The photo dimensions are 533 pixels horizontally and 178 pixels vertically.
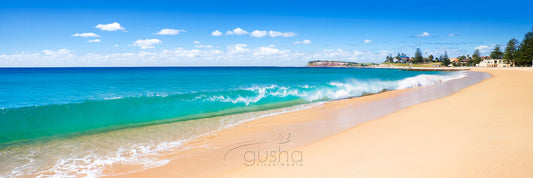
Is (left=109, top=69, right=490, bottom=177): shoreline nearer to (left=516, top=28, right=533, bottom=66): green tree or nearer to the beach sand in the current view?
the beach sand

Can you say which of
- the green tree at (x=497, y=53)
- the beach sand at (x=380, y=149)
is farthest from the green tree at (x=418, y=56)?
the beach sand at (x=380, y=149)

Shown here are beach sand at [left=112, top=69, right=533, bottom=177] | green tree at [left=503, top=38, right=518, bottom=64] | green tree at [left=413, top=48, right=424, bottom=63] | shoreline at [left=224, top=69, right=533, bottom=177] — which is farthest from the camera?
green tree at [left=413, top=48, right=424, bottom=63]

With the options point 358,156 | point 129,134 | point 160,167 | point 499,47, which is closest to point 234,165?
point 160,167

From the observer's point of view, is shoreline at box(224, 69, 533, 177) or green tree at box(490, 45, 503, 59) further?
green tree at box(490, 45, 503, 59)

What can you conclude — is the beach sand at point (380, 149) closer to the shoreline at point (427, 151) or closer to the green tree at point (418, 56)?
the shoreline at point (427, 151)

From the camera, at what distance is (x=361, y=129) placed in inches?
281

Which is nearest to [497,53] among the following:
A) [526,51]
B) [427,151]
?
[526,51]

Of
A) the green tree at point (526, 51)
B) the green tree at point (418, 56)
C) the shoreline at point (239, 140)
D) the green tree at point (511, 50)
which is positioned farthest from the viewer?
the green tree at point (418, 56)

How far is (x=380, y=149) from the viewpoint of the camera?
4.93m

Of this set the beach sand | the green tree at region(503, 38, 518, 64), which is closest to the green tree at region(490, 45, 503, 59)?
the green tree at region(503, 38, 518, 64)

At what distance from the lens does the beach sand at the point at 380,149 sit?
3.75 meters

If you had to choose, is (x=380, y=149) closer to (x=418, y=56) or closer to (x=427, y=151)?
(x=427, y=151)

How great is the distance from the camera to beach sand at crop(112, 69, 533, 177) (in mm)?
3748

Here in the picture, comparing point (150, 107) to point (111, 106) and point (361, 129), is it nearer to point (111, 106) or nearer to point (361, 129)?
point (111, 106)
